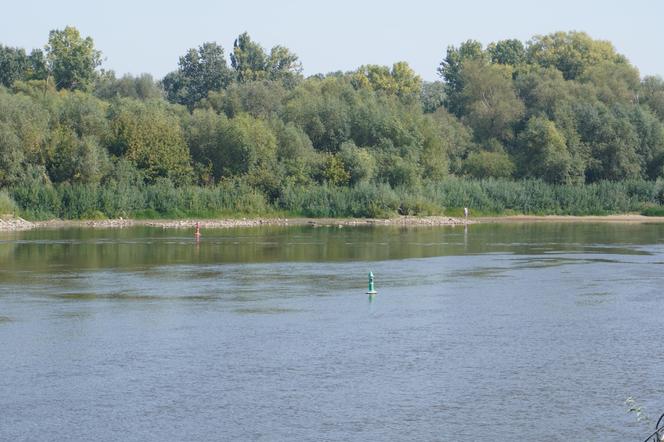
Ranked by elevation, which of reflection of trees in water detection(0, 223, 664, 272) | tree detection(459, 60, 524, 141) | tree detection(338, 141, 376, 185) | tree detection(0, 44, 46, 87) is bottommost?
reflection of trees in water detection(0, 223, 664, 272)

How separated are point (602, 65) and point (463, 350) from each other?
11036 cm

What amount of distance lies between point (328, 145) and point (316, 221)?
19.2m

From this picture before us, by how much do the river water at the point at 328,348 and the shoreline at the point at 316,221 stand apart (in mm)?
30353

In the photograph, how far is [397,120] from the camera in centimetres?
10569

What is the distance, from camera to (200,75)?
147250mm

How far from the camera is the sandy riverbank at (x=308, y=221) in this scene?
8212cm

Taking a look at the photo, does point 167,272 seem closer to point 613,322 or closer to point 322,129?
point 613,322

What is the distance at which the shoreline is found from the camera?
82.2 metres

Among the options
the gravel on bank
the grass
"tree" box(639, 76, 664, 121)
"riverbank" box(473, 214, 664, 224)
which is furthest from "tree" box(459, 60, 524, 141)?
the gravel on bank

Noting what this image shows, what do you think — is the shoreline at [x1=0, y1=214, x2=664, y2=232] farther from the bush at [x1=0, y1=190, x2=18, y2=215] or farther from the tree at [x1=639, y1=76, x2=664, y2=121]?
the tree at [x1=639, y1=76, x2=664, y2=121]

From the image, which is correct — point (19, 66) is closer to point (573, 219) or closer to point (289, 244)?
point (573, 219)

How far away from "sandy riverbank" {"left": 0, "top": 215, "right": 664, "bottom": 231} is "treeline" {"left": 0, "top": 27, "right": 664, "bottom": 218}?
5.60ft

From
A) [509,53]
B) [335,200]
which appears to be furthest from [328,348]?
[509,53]

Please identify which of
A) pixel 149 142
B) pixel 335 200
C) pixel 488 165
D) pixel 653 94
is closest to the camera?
pixel 335 200
